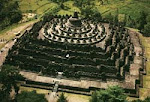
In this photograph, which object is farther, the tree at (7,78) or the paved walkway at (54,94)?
the paved walkway at (54,94)

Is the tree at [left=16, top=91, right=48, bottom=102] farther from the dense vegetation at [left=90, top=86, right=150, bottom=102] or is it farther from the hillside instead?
the hillside

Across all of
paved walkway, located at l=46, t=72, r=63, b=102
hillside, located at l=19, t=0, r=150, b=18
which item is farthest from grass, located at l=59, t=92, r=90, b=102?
hillside, located at l=19, t=0, r=150, b=18

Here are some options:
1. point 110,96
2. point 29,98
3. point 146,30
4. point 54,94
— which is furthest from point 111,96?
point 146,30

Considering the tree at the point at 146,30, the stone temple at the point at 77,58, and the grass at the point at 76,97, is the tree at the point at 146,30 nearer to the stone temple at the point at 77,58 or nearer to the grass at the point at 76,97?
the stone temple at the point at 77,58

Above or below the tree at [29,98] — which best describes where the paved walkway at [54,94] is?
below

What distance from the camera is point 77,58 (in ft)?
181

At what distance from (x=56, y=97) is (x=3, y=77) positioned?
1077cm

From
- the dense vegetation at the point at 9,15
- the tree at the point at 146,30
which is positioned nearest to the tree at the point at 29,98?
the tree at the point at 146,30

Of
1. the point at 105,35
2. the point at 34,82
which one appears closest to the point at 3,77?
the point at 34,82

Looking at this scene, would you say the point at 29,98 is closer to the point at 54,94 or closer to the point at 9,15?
the point at 54,94

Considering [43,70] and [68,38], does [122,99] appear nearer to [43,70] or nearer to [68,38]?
[43,70]

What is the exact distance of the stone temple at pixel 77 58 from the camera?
51.6m

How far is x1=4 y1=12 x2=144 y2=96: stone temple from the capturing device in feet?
169

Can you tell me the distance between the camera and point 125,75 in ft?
179
